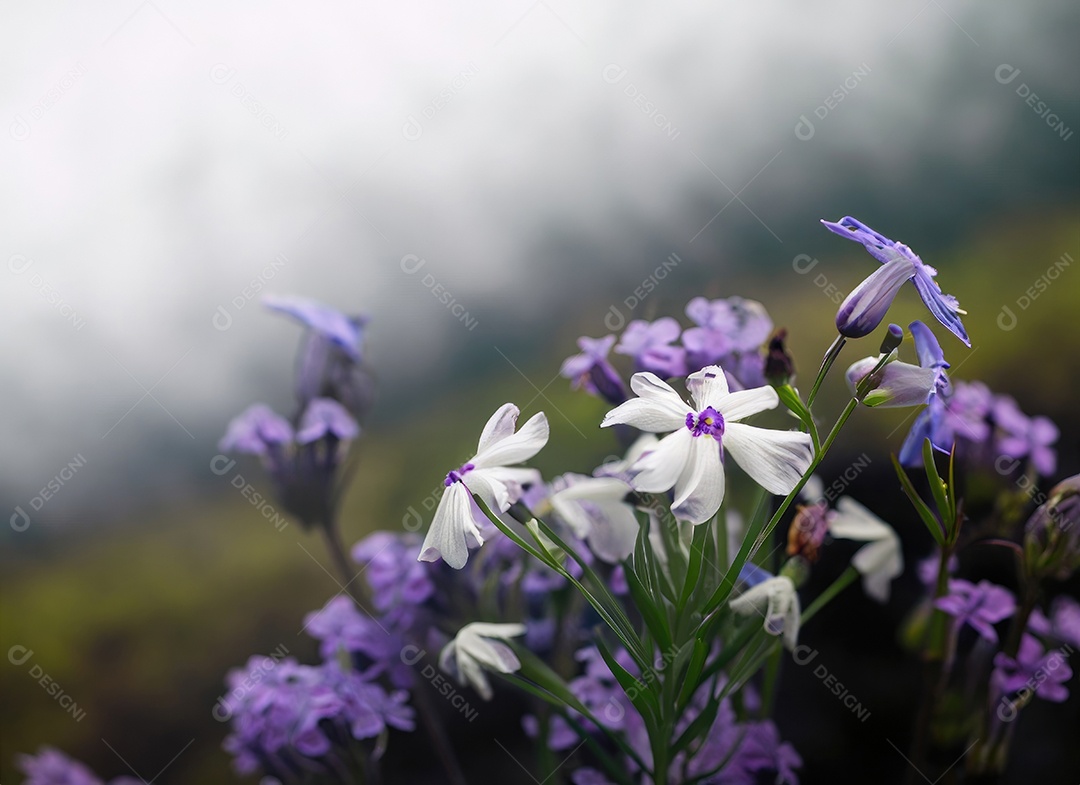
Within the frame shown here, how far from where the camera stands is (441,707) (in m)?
0.73

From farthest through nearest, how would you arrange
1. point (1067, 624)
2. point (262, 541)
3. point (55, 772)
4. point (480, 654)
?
point (262, 541) < point (55, 772) < point (1067, 624) < point (480, 654)

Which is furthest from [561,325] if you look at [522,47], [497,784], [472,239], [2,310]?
[2,310]

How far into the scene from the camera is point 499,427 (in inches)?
15.3

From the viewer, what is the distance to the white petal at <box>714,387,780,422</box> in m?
0.35

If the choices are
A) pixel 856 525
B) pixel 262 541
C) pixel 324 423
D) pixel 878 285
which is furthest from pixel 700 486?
pixel 262 541

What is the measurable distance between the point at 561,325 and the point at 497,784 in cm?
40

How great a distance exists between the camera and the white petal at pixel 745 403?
35cm

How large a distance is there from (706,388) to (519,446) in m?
0.08

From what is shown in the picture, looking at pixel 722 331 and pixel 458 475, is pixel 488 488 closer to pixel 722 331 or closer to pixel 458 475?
pixel 458 475

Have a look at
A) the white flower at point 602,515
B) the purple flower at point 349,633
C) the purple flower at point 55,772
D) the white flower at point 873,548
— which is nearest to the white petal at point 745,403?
the white flower at point 602,515

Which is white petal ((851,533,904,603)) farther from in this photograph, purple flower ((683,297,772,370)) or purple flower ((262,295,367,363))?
purple flower ((262,295,367,363))

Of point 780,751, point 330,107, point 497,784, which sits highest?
point 330,107

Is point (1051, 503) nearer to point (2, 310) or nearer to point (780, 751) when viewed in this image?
point (780, 751)

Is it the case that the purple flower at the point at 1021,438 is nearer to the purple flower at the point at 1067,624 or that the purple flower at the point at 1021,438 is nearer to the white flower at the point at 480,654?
the purple flower at the point at 1067,624
